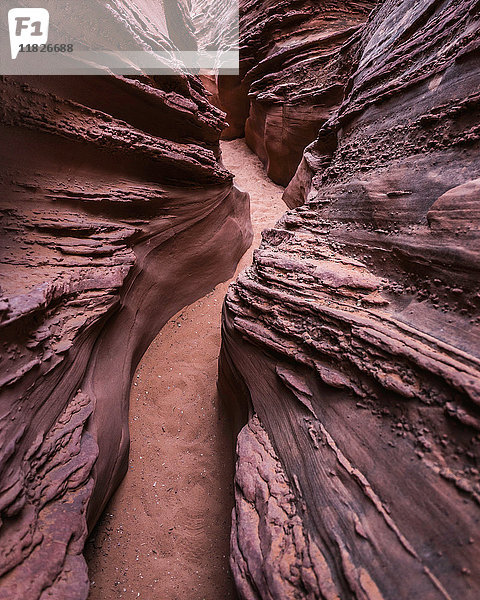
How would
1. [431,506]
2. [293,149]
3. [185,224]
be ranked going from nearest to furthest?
[431,506] < [185,224] < [293,149]

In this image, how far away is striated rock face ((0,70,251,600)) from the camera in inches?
64.1

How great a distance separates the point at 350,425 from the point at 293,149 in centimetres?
625

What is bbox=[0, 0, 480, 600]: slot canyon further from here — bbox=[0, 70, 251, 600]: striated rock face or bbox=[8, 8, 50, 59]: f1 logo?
bbox=[8, 8, 50, 59]: f1 logo

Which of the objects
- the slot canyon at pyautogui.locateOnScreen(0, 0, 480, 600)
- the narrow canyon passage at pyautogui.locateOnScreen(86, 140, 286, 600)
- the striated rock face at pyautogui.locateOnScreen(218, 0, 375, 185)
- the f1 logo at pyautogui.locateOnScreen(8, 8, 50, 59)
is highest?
the striated rock face at pyautogui.locateOnScreen(218, 0, 375, 185)

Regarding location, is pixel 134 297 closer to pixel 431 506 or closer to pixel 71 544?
pixel 71 544

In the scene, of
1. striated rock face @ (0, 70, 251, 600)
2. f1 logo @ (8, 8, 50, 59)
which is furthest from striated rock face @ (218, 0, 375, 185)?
f1 logo @ (8, 8, 50, 59)

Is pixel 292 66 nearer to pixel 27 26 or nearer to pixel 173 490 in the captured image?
pixel 27 26

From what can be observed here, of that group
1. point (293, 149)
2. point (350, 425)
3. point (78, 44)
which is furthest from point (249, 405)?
point (293, 149)

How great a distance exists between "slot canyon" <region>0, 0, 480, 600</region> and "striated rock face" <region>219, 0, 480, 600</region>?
0.4 inches

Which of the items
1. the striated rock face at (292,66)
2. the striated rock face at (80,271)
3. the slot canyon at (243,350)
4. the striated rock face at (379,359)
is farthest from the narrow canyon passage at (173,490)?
the striated rock face at (292,66)

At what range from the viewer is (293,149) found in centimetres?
654

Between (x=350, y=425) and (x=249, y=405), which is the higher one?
(x=350, y=425)

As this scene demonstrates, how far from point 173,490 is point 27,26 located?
375 cm

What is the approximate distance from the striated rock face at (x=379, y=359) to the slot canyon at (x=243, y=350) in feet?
0.04
